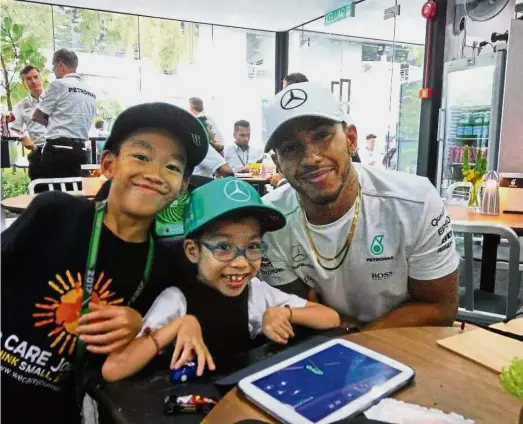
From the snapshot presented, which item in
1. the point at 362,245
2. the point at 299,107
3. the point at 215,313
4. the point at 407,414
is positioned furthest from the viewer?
the point at 362,245

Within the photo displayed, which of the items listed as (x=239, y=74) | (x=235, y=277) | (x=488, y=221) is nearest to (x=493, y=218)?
(x=488, y=221)

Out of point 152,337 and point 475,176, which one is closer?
point 152,337

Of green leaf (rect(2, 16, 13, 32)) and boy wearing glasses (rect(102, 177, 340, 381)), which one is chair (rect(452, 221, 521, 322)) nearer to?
boy wearing glasses (rect(102, 177, 340, 381))

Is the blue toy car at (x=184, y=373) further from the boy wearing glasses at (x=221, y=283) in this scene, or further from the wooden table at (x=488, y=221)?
the wooden table at (x=488, y=221)

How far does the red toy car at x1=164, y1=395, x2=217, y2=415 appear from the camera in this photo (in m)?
0.85

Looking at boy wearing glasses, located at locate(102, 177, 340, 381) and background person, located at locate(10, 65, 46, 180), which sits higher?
background person, located at locate(10, 65, 46, 180)

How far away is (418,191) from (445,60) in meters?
4.85

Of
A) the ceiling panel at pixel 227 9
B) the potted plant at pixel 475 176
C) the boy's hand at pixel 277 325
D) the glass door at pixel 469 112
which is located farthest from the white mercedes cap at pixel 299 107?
the ceiling panel at pixel 227 9

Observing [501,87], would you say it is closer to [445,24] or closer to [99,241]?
[445,24]

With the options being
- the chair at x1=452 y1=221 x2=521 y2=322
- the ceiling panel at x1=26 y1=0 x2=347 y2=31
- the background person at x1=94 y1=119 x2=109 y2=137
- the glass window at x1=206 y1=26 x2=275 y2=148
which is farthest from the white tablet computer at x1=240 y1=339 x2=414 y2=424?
the glass window at x1=206 y1=26 x2=275 y2=148

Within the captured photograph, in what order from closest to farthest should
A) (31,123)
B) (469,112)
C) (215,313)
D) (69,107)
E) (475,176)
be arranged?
(215,313), (475,176), (69,107), (469,112), (31,123)

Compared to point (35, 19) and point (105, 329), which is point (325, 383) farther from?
point (35, 19)

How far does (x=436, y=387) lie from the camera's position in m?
0.92

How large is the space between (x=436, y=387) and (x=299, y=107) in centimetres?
79
